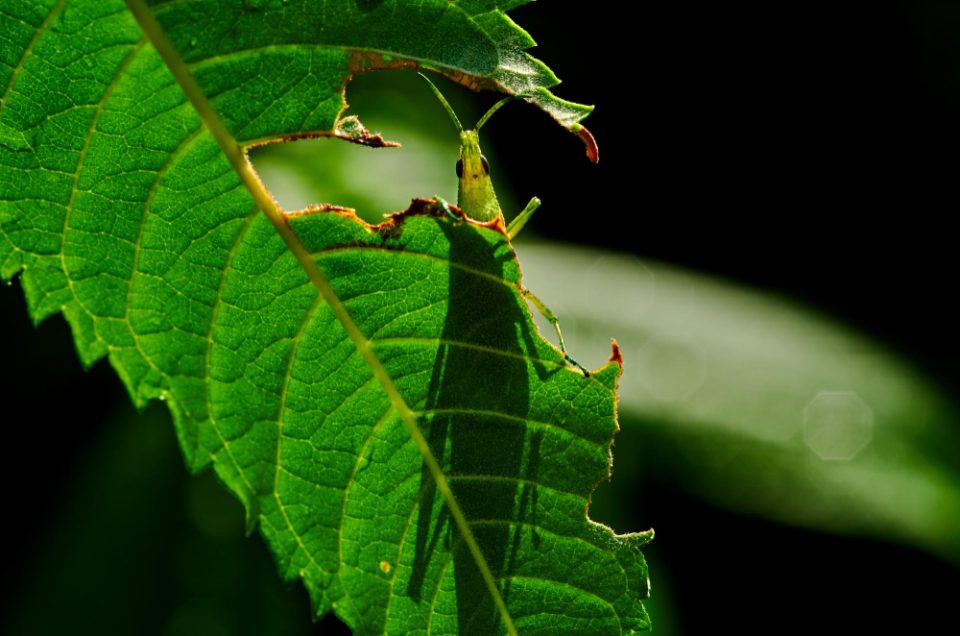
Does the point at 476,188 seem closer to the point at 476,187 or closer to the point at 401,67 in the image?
the point at 476,187

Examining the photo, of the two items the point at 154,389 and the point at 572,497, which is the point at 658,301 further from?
the point at 154,389

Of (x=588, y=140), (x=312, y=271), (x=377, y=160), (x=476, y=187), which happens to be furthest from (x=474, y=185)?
(x=312, y=271)

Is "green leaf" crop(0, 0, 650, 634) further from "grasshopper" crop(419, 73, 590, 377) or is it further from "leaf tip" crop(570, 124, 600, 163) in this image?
"grasshopper" crop(419, 73, 590, 377)

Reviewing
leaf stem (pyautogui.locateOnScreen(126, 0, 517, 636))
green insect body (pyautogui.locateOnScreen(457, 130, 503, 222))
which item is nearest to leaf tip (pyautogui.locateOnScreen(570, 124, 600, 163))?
leaf stem (pyautogui.locateOnScreen(126, 0, 517, 636))

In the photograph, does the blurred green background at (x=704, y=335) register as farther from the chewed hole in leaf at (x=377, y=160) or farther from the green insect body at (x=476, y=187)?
the green insect body at (x=476, y=187)

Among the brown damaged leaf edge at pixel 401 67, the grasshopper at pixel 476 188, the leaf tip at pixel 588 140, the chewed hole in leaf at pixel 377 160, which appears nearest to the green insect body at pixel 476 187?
the grasshopper at pixel 476 188

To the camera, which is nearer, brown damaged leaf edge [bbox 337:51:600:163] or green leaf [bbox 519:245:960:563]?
brown damaged leaf edge [bbox 337:51:600:163]
